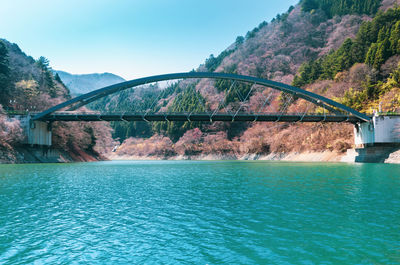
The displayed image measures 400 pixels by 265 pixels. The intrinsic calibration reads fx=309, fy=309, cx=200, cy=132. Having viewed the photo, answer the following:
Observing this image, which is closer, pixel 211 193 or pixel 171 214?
pixel 171 214

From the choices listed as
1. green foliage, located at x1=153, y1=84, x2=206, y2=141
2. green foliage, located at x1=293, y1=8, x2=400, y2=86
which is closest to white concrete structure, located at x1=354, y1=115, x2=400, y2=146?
green foliage, located at x1=293, y1=8, x2=400, y2=86

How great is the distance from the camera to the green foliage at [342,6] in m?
94.2

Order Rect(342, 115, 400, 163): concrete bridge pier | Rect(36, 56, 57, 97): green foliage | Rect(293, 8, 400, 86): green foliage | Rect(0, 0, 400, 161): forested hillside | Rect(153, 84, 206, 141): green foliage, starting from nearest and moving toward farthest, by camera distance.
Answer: Rect(342, 115, 400, 163): concrete bridge pier
Rect(293, 8, 400, 86): green foliage
Rect(0, 0, 400, 161): forested hillside
Rect(36, 56, 57, 97): green foliage
Rect(153, 84, 206, 141): green foliage

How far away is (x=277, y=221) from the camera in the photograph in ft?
33.6

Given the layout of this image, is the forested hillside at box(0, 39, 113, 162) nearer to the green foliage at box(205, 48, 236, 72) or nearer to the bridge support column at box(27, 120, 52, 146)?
the bridge support column at box(27, 120, 52, 146)

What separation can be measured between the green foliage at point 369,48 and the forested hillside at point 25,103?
55903mm

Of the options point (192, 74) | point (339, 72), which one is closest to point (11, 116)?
point (192, 74)

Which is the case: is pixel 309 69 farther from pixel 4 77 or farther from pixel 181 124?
pixel 4 77

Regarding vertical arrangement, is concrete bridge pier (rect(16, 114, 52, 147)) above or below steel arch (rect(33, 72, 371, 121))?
below

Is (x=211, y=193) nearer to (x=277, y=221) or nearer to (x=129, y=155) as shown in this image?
(x=277, y=221)

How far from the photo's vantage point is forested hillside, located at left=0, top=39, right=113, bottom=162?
163 ft

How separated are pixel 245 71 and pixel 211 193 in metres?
96.0

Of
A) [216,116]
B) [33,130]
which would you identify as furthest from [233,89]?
[33,130]

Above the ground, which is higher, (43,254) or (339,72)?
(339,72)
